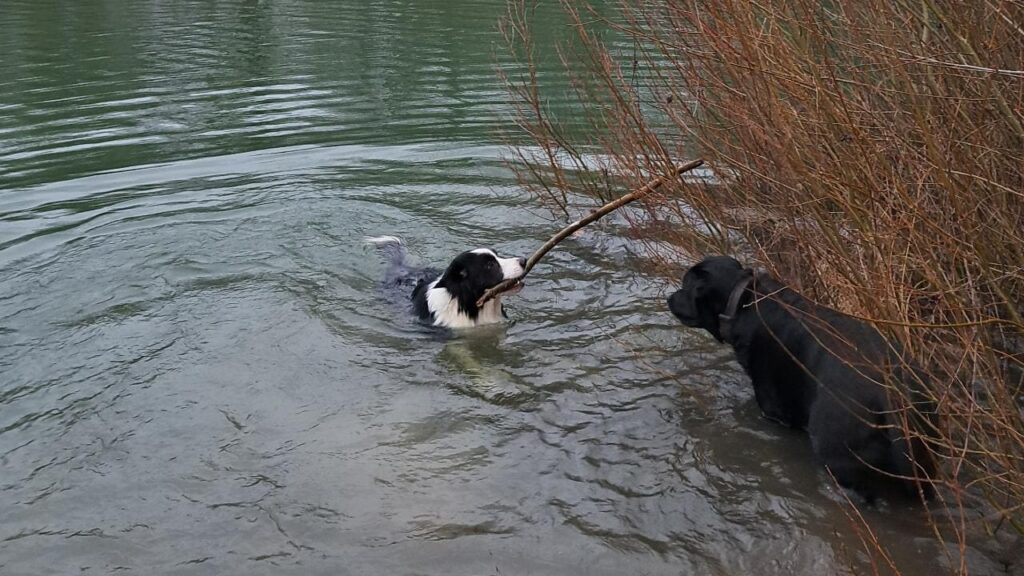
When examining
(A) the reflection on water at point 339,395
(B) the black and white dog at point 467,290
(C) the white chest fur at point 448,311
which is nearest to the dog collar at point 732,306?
(A) the reflection on water at point 339,395

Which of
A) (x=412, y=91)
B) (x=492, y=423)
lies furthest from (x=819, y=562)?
(x=412, y=91)

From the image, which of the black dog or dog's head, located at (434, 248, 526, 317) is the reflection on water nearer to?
the black dog

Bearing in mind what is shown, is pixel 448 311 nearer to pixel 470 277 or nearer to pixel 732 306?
pixel 470 277

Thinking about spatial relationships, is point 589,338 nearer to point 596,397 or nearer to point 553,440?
point 596,397

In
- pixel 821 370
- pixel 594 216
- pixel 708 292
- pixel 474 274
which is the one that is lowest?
pixel 474 274

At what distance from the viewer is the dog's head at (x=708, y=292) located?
5855 mm

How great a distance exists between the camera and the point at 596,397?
6.33 meters

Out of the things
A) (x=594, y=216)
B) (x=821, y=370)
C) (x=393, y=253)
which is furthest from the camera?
(x=393, y=253)

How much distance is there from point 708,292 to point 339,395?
8.77ft

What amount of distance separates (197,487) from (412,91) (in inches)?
472

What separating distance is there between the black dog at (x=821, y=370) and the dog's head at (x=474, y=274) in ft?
5.87

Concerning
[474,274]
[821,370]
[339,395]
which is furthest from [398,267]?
[821,370]

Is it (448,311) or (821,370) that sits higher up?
(821,370)

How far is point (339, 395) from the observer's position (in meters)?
6.55
